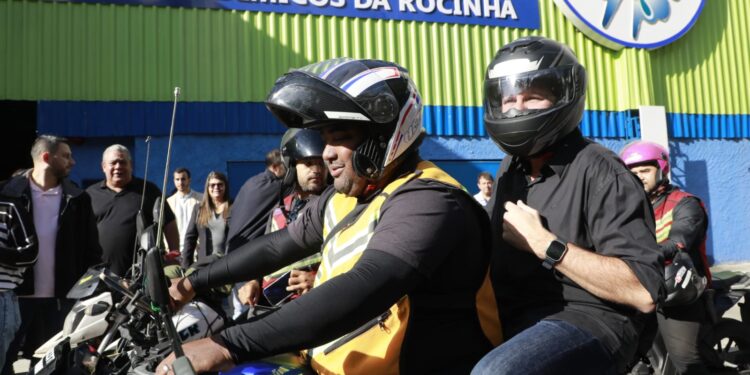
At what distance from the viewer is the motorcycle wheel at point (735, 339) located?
16.6 ft

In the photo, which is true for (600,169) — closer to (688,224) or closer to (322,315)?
(322,315)

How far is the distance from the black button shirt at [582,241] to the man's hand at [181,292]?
44.1 inches

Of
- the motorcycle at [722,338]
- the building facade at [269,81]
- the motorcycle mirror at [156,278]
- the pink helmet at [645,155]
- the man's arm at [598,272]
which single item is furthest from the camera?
the building facade at [269,81]

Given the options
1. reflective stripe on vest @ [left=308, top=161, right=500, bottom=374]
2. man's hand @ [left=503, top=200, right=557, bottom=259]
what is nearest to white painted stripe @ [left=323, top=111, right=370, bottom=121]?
reflective stripe on vest @ [left=308, top=161, right=500, bottom=374]

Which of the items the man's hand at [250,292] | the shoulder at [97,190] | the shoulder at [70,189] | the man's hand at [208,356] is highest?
the shoulder at [97,190]

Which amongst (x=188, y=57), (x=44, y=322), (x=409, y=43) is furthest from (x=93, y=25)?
(x=44, y=322)

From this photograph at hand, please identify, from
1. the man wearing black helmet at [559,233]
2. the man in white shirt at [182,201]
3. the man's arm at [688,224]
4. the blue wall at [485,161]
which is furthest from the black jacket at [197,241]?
the man wearing black helmet at [559,233]

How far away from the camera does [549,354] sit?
7.04 feet

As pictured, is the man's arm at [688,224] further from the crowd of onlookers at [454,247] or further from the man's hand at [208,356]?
the man's hand at [208,356]

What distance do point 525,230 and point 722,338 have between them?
11.6ft

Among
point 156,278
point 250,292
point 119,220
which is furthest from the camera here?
point 119,220

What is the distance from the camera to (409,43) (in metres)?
12.4

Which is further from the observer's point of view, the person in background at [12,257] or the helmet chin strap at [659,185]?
the helmet chin strap at [659,185]

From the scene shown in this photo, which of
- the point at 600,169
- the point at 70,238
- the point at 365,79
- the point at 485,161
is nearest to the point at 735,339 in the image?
the point at 600,169
